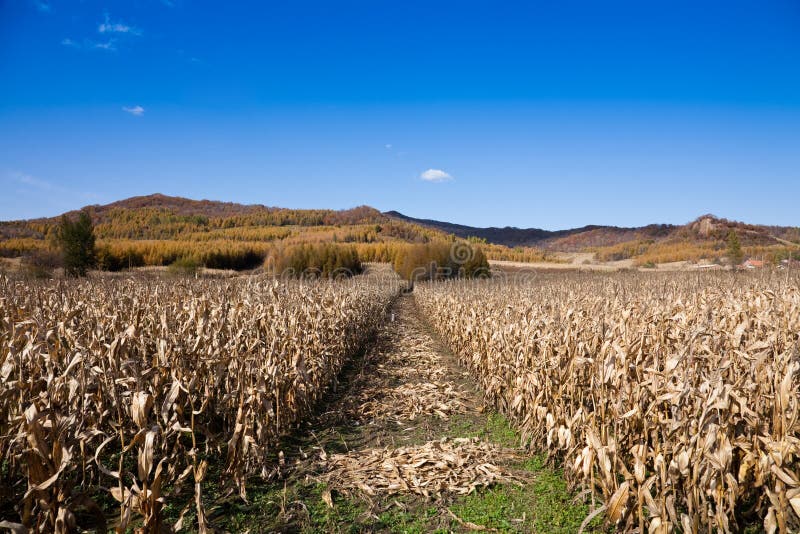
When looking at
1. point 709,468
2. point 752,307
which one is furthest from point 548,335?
point 752,307

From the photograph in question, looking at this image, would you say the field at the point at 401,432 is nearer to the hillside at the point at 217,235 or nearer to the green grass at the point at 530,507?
the green grass at the point at 530,507

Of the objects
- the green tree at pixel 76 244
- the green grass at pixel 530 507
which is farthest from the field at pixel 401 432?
the green tree at pixel 76 244

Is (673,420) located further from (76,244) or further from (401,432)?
(76,244)

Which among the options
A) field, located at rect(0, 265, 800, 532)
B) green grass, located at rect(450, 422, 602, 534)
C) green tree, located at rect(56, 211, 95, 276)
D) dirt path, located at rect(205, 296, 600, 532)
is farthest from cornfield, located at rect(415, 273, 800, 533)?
green tree, located at rect(56, 211, 95, 276)

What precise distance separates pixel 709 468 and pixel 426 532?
213 centimetres

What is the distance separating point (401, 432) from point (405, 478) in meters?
1.48

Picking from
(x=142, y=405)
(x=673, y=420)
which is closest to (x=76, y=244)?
(x=142, y=405)

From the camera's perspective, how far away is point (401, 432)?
5.91 m

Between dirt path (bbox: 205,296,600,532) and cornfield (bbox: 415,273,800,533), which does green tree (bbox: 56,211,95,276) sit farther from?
cornfield (bbox: 415,273,800,533)

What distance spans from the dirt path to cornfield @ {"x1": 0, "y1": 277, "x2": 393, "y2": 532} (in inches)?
12.9

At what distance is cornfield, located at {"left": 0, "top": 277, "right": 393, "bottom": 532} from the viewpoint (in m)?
2.79

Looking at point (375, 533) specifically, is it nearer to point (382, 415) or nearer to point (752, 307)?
point (382, 415)

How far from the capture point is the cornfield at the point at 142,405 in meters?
2.79

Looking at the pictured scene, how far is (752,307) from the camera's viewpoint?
7.75 meters
